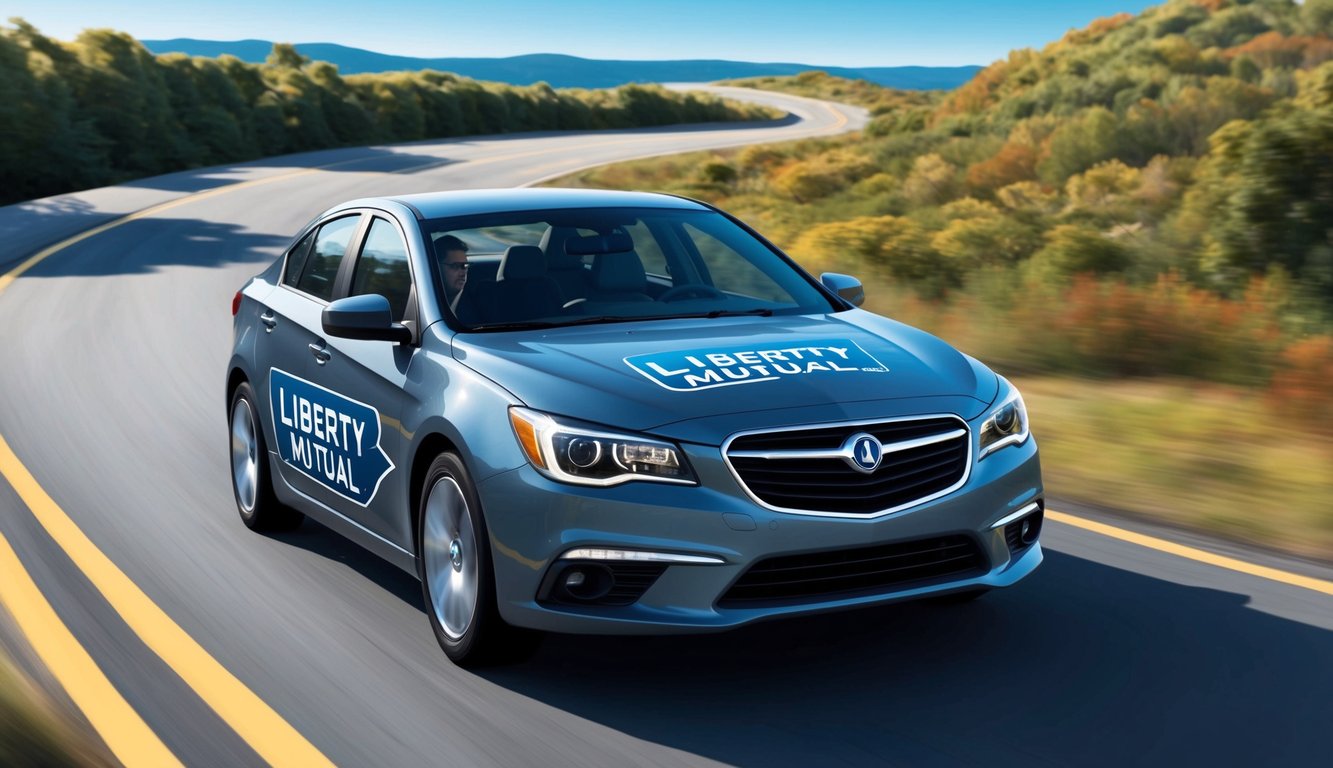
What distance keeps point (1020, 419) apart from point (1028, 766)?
1433 mm

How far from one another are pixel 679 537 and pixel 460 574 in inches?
36.0

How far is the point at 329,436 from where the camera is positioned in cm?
612

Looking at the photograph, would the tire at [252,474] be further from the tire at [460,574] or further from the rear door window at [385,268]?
the tire at [460,574]

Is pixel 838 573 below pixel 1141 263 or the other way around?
the other way around

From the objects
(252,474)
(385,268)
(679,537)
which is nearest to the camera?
(679,537)

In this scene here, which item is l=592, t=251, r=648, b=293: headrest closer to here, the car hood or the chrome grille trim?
the car hood

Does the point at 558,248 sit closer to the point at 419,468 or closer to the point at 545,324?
the point at 545,324

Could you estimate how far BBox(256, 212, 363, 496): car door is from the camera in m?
6.43

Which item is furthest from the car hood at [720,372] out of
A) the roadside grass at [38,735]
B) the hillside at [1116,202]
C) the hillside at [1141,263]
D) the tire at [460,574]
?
the hillside at [1116,202]

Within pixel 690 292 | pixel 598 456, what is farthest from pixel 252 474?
pixel 598 456

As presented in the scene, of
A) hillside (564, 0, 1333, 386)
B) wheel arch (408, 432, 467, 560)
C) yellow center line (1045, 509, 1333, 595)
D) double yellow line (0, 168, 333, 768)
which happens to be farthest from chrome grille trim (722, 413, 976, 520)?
hillside (564, 0, 1333, 386)

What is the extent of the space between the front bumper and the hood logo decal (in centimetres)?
37

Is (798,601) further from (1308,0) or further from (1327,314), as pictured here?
(1308,0)

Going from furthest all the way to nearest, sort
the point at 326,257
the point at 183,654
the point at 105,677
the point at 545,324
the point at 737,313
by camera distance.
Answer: the point at 326,257, the point at 737,313, the point at 545,324, the point at 183,654, the point at 105,677
